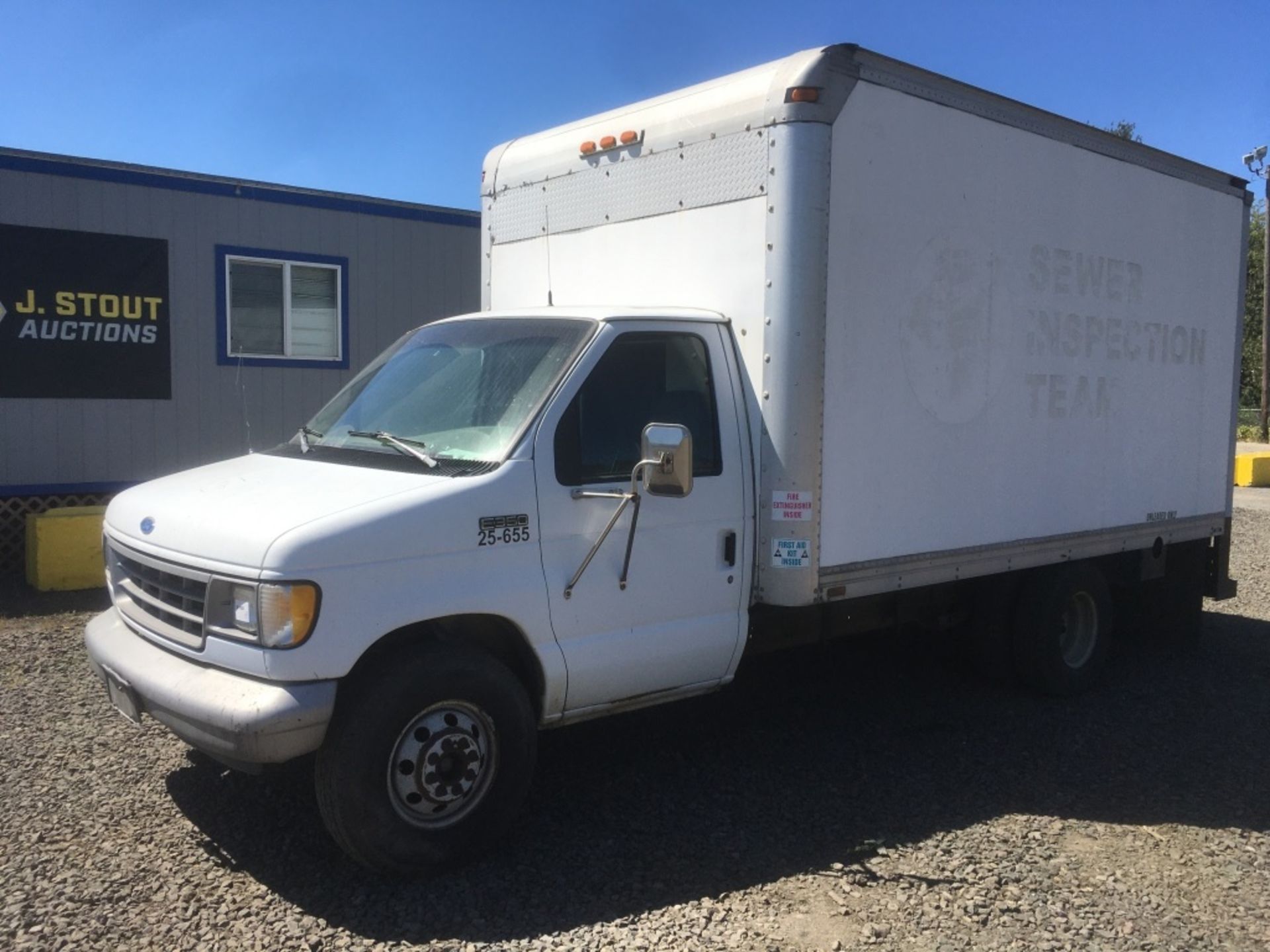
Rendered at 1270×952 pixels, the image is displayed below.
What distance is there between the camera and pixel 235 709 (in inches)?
144

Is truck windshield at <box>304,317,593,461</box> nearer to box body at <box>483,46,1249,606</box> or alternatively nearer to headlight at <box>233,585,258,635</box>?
box body at <box>483,46,1249,606</box>

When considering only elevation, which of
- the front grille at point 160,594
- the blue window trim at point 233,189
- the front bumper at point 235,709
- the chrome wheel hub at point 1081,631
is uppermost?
the blue window trim at point 233,189

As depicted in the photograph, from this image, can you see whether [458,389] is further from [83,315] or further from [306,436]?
[83,315]

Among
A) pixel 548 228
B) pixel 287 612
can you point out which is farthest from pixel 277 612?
pixel 548 228

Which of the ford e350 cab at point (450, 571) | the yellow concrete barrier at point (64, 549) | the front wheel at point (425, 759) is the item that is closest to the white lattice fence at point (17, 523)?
the yellow concrete barrier at point (64, 549)

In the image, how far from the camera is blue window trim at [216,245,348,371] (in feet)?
33.7

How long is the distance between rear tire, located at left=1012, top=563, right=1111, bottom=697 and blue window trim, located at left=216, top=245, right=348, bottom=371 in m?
7.20

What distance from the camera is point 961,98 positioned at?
5.51 metres

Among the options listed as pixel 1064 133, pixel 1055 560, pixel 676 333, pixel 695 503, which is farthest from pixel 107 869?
pixel 1064 133

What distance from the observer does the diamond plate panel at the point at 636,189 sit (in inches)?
194

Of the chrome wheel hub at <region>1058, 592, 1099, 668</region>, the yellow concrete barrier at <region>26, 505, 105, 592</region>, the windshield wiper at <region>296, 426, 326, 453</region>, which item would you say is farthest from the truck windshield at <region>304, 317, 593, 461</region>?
the yellow concrete barrier at <region>26, 505, 105, 592</region>

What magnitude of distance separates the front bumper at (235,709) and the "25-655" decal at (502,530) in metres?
0.75

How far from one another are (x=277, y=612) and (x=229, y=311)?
7461 millimetres

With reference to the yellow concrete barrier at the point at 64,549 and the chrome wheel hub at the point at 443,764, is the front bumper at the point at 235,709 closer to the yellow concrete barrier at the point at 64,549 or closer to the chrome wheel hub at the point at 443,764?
the chrome wheel hub at the point at 443,764
